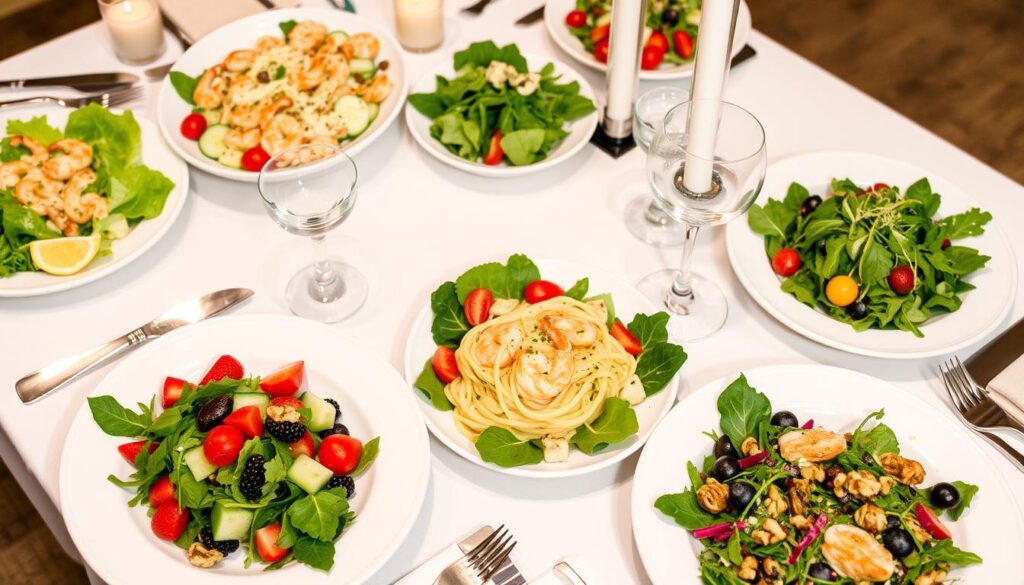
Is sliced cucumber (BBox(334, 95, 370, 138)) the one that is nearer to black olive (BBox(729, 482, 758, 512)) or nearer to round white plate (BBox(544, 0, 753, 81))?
round white plate (BBox(544, 0, 753, 81))

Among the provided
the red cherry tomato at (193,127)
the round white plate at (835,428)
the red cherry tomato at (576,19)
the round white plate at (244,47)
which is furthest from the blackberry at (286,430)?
the red cherry tomato at (576,19)

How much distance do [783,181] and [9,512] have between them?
244cm

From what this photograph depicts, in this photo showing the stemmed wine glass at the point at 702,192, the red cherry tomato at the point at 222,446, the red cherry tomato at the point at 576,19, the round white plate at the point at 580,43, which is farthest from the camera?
the red cherry tomato at the point at 576,19

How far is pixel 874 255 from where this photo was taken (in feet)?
5.34

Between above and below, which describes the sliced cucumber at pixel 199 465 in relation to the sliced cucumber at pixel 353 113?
below

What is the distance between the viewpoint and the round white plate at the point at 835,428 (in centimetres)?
132

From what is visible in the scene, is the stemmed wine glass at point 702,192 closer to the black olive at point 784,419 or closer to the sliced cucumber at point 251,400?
the black olive at point 784,419

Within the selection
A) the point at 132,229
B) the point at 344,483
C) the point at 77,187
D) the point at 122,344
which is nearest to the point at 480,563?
the point at 344,483

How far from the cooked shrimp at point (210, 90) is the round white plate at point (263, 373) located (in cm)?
68

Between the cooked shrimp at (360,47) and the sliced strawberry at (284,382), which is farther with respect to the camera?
the cooked shrimp at (360,47)

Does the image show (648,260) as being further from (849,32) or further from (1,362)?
(849,32)

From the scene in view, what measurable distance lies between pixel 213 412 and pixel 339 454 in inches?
8.5

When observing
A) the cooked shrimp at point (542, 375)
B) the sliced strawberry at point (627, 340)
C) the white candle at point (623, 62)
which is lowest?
the sliced strawberry at point (627, 340)

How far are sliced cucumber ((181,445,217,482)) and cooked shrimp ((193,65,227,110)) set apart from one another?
3.24 ft
